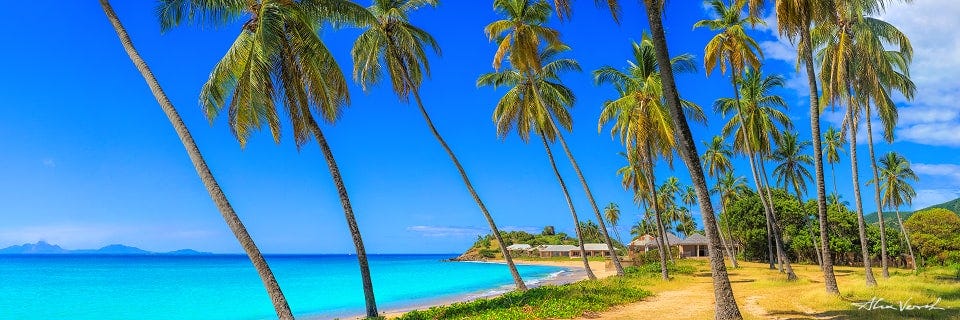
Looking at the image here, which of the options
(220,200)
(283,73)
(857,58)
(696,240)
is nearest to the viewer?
(220,200)

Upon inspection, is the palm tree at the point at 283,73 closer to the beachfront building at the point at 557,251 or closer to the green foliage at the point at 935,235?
the green foliage at the point at 935,235

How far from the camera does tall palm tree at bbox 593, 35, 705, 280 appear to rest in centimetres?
1997

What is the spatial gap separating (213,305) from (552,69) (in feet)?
72.2

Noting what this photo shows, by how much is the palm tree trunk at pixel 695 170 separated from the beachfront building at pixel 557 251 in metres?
76.9

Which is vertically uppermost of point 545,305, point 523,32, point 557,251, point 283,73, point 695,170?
point 523,32

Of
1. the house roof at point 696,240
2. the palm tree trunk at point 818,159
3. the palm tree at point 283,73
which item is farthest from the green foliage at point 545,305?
the house roof at point 696,240

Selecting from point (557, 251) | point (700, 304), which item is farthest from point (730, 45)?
point (557, 251)

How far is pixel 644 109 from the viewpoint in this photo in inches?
803

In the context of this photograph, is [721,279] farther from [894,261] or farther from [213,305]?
[894,261]

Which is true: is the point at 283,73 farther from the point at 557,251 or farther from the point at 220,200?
the point at 557,251

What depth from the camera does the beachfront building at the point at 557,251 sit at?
8525 centimetres

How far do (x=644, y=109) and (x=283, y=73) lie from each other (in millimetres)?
13501

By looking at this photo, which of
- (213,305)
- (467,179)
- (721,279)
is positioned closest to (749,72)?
(467,179)

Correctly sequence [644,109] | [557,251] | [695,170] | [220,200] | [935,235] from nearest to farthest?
1. [220,200]
2. [695,170]
3. [644,109]
4. [935,235]
5. [557,251]
